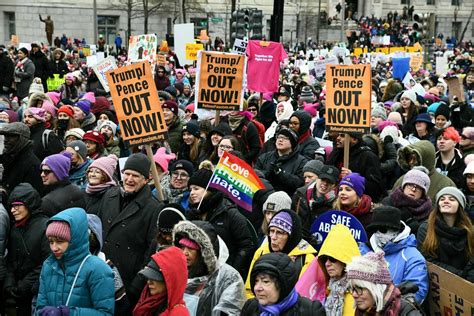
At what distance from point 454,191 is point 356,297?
6.60ft

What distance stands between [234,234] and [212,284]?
1277 mm

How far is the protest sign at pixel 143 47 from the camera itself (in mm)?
18359

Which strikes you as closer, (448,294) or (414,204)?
(448,294)

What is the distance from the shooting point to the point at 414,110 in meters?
12.9

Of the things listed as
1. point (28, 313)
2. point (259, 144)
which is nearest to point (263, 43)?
point (259, 144)

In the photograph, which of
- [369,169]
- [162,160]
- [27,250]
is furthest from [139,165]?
[369,169]

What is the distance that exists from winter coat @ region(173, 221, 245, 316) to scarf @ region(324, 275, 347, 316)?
53 cm

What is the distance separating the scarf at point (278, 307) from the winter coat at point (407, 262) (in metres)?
1.17

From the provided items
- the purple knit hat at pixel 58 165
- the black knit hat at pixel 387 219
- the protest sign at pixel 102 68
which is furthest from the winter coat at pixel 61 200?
the protest sign at pixel 102 68

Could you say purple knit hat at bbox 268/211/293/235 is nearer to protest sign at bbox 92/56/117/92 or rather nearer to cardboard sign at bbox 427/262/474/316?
cardboard sign at bbox 427/262/474/316

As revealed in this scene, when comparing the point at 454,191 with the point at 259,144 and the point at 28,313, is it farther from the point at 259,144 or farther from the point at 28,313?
the point at 259,144

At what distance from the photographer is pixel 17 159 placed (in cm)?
887

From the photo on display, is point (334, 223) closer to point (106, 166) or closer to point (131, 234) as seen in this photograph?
point (131, 234)

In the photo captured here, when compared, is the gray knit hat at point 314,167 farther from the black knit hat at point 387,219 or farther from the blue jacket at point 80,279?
the blue jacket at point 80,279
